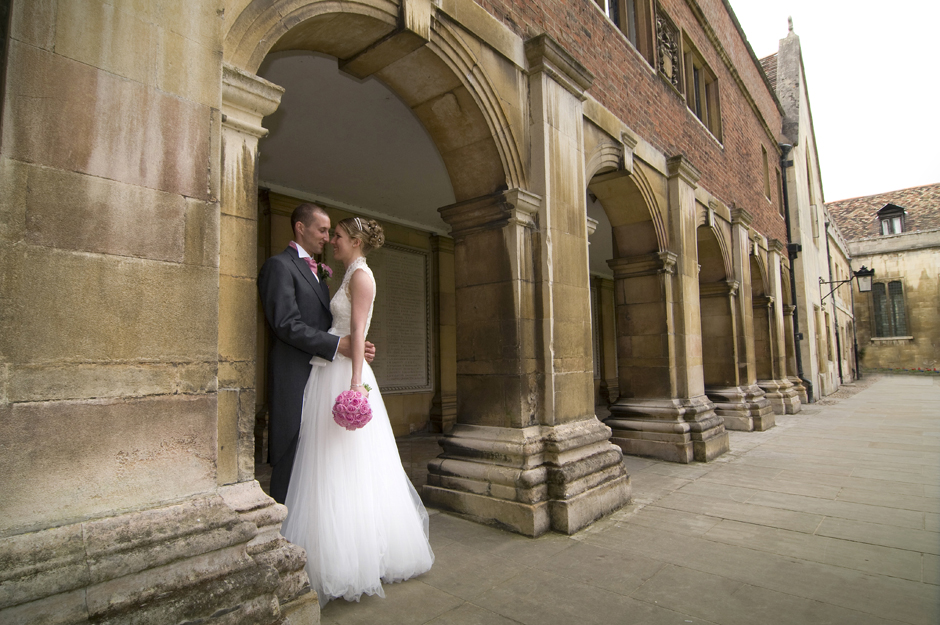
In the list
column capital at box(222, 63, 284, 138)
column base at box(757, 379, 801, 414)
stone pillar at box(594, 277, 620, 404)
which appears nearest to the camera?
column capital at box(222, 63, 284, 138)

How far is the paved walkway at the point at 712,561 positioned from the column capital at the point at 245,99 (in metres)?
2.30

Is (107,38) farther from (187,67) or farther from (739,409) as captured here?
(739,409)

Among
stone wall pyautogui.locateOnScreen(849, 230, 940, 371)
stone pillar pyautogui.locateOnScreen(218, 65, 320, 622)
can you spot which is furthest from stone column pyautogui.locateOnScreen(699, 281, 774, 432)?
stone wall pyautogui.locateOnScreen(849, 230, 940, 371)

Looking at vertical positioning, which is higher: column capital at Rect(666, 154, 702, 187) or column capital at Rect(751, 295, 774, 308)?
Answer: column capital at Rect(666, 154, 702, 187)

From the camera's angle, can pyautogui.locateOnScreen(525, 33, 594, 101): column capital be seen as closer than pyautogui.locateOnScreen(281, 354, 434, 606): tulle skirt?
No

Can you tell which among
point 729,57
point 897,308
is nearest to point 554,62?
point 729,57

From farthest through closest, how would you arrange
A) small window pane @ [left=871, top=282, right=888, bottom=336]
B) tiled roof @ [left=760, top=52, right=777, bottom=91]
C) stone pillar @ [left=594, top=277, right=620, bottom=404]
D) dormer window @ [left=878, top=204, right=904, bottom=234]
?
dormer window @ [left=878, top=204, right=904, bottom=234], small window pane @ [left=871, top=282, right=888, bottom=336], tiled roof @ [left=760, top=52, right=777, bottom=91], stone pillar @ [left=594, top=277, right=620, bottom=404]

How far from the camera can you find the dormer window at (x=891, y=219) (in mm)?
33844

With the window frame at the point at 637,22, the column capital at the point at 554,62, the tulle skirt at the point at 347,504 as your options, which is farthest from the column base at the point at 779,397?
the tulle skirt at the point at 347,504

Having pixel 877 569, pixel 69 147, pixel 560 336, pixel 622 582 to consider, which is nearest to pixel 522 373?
pixel 560 336

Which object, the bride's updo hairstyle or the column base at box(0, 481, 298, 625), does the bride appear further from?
the column base at box(0, 481, 298, 625)

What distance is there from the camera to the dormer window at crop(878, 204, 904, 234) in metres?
33.8

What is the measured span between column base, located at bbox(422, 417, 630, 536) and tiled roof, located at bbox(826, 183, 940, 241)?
3776cm

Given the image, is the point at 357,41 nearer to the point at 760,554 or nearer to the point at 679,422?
the point at 760,554
